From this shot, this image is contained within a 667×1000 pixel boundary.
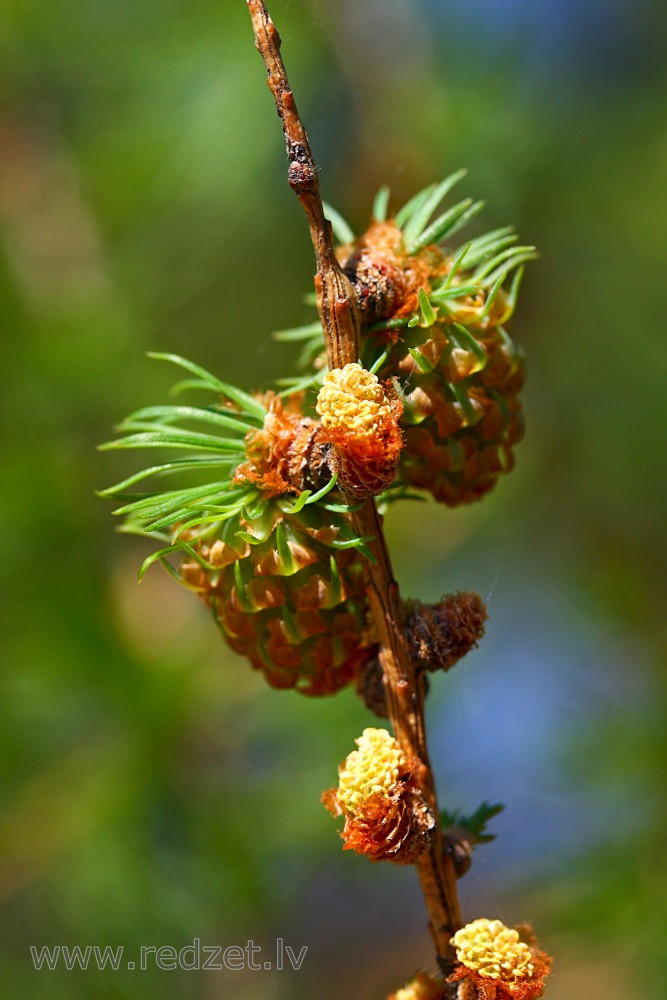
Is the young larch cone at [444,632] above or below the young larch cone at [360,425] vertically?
below

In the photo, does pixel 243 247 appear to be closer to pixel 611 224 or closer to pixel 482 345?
pixel 611 224

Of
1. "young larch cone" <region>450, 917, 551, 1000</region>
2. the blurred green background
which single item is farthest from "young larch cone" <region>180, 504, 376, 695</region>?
the blurred green background

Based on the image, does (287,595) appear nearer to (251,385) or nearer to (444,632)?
(444,632)

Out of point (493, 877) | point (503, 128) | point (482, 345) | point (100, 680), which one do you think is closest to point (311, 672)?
point (482, 345)

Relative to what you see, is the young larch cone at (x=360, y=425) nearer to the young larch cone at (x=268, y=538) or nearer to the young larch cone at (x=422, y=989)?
the young larch cone at (x=268, y=538)

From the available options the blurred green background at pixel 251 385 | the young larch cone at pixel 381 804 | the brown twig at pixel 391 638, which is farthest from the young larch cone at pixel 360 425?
the blurred green background at pixel 251 385

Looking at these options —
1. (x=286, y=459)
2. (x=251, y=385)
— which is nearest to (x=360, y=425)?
(x=286, y=459)
